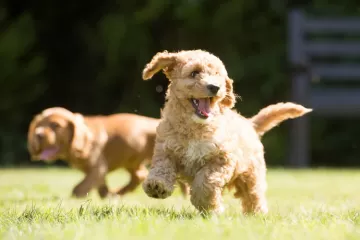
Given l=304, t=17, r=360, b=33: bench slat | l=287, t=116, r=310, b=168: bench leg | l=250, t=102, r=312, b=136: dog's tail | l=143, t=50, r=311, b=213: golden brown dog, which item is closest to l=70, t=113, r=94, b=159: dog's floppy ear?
l=250, t=102, r=312, b=136: dog's tail

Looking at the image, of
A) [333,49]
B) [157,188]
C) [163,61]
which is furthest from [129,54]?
[157,188]

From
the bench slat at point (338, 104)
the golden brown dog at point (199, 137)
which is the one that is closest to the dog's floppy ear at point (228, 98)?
the golden brown dog at point (199, 137)

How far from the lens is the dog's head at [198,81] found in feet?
12.8

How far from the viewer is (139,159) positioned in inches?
256

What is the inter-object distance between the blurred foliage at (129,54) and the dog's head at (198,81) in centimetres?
680

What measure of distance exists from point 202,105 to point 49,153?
109 inches

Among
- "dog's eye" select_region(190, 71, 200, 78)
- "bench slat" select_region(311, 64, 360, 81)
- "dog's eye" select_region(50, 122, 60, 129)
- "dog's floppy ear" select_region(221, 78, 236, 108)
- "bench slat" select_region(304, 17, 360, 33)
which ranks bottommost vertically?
"dog's eye" select_region(50, 122, 60, 129)

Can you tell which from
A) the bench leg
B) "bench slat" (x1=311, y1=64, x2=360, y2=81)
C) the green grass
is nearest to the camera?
the green grass

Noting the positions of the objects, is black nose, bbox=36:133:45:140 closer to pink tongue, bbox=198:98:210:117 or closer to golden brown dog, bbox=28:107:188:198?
golden brown dog, bbox=28:107:188:198

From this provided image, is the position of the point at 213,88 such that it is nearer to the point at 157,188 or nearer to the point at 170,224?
the point at 157,188

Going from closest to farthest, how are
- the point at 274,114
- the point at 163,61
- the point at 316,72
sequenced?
1. the point at 163,61
2. the point at 274,114
3. the point at 316,72

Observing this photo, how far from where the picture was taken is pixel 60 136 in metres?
6.35

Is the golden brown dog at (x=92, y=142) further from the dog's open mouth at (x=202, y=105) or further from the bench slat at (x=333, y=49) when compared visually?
the bench slat at (x=333, y=49)

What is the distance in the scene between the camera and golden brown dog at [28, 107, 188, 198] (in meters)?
6.33
